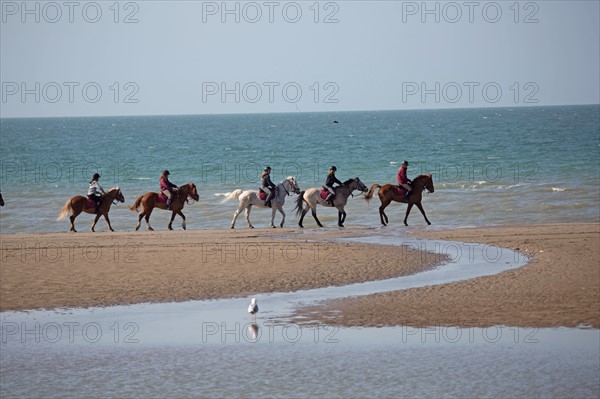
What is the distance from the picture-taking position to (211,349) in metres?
16.0

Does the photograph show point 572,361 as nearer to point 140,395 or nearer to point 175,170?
point 140,395

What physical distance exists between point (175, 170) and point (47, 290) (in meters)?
53.2

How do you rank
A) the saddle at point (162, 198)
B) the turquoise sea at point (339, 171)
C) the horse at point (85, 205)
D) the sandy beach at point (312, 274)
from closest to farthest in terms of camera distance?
the sandy beach at point (312, 274) < the horse at point (85, 205) < the saddle at point (162, 198) < the turquoise sea at point (339, 171)

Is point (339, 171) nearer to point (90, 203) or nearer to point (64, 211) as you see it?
point (90, 203)

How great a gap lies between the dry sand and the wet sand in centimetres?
248

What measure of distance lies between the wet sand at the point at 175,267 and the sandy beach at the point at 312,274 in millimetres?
26

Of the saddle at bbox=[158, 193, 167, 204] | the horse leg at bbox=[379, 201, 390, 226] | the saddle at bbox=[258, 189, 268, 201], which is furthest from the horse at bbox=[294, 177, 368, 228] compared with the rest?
the saddle at bbox=[158, 193, 167, 204]

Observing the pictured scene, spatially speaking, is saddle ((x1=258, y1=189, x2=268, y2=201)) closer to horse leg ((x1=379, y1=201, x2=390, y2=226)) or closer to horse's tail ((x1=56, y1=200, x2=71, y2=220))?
horse leg ((x1=379, y1=201, x2=390, y2=226))

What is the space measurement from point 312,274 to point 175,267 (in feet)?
11.4

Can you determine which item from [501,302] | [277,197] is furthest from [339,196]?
[501,302]

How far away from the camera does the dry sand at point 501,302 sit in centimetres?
1766

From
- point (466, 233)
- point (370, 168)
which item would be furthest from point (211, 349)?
point (370, 168)

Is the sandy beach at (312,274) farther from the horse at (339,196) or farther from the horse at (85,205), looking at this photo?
the horse at (339,196)

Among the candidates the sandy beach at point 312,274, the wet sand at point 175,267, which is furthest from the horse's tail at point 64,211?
the wet sand at point 175,267
